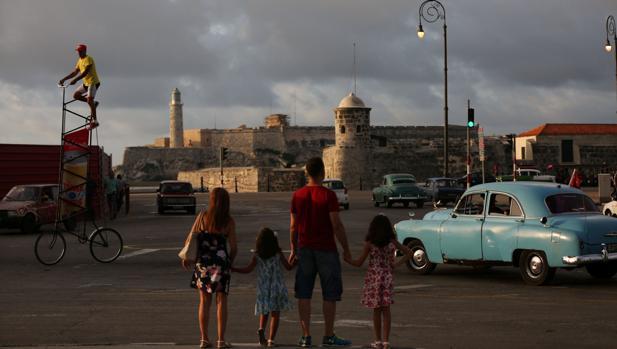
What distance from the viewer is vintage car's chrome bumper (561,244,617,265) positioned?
1312 centimetres

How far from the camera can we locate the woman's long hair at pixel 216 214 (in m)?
8.86

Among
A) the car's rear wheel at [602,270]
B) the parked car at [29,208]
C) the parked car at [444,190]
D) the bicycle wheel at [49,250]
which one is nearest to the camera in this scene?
the car's rear wheel at [602,270]

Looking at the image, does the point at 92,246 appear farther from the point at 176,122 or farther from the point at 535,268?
the point at 176,122

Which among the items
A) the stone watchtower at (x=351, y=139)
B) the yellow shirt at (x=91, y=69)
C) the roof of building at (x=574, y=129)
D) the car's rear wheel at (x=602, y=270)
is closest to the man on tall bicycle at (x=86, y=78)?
the yellow shirt at (x=91, y=69)

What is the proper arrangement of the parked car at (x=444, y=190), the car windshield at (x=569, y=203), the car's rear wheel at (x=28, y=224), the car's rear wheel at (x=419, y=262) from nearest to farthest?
the car windshield at (x=569, y=203)
the car's rear wheel at (x=419, y=262)
the car's rear wheel at (x=28, y=224)
the parked car at (x=444, y=190)

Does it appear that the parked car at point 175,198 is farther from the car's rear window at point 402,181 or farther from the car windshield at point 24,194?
the car windshield at point 24,194

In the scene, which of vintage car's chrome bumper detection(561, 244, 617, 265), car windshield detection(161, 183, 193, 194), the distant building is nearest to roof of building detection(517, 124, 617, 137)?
the distant building

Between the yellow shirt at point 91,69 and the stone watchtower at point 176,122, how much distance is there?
143018mm

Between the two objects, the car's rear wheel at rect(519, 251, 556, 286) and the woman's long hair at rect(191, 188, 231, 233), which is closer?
the woman's long hair at rect(191, 188, 231, 233)

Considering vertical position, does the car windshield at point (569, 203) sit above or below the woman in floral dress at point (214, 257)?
above

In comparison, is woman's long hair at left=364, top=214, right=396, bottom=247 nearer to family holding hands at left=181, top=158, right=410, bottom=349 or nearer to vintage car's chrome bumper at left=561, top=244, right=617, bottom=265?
family holding hands at left=181, top=158, right=410, bottom=349

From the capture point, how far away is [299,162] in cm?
13425

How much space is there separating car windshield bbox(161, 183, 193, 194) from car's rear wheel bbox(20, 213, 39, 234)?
40.5 ft

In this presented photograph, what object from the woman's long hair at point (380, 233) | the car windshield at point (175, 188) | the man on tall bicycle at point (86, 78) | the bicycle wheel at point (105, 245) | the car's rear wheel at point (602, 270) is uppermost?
the man on tall bicycle at point (86, 78)
